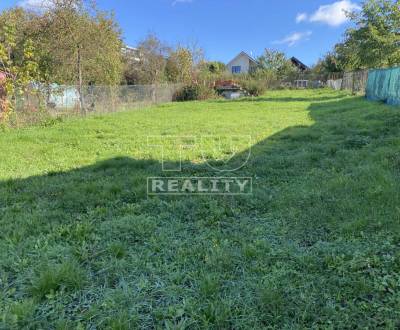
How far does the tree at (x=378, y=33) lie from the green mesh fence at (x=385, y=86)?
2.68 m

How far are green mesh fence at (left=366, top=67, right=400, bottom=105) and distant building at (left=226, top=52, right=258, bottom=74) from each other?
103 ft

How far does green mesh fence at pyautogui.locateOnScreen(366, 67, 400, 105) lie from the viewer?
1043cm

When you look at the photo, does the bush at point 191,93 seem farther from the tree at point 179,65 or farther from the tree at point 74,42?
the tree at point 74,42

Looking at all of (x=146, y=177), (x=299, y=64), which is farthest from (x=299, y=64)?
(x=146, y=177)

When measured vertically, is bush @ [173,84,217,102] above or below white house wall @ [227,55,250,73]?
below

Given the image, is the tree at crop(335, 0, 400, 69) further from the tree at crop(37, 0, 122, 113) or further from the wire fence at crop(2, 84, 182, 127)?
the tree at crop(37, 0, 122, 113)

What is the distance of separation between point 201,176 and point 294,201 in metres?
1.39

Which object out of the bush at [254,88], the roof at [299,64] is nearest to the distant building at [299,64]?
the roof at [299,64]

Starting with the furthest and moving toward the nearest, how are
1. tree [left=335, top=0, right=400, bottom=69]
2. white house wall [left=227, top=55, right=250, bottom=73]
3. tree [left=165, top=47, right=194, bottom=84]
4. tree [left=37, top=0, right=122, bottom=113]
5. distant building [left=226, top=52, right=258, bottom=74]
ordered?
white house wall [left=227, top=55, right=250, bottom=73] → distant building [left=226, top=52, right=258, bottom=74] → tree [left=165, top=47, right=194, bottom=84] → tree [left=335, top=0, right=400, bottom=69] → tree [left=37, top=0, right=122, bottom=113]

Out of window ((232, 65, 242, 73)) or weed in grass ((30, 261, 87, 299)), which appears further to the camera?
window ((232, 65, 242, 73))

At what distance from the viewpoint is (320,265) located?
230cm

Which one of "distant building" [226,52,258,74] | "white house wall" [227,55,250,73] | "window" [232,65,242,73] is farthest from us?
"window" [232,65,242,73]

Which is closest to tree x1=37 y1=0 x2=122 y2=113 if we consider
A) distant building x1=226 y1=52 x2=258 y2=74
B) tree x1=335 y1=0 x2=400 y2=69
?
tree x1=335 y1=0 x2=400 y2=69

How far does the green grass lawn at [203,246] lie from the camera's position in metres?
1.88
